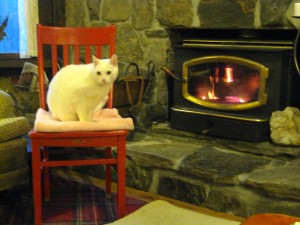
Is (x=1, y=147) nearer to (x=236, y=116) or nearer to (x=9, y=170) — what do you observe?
(x=9, y=170)

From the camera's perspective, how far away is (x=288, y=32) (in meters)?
Answer: 2.50

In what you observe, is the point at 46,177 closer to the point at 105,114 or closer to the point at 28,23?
the point at 105,114

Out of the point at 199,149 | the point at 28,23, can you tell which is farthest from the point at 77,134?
the point at 28,23

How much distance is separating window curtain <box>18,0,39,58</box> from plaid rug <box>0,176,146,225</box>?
44.4 inches

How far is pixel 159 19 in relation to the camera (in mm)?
2768

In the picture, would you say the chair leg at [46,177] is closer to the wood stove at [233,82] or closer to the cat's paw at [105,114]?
the cat's paw at [105,114]

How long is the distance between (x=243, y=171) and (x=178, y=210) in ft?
1.21

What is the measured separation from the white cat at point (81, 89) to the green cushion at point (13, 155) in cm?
28

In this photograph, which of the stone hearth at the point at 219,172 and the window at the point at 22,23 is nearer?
the stone hearth at the point at 219,172

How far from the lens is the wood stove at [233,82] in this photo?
2.34 meters

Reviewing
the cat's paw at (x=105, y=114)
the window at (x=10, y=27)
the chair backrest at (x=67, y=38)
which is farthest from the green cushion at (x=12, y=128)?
the window at (x=10, y=27)

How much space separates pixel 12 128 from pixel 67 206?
491 millimetres

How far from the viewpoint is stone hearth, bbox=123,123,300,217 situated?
2012 millimetres

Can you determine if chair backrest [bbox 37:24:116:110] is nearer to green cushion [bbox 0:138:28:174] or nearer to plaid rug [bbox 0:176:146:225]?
green cushion [bbox 0:138:28:174]
